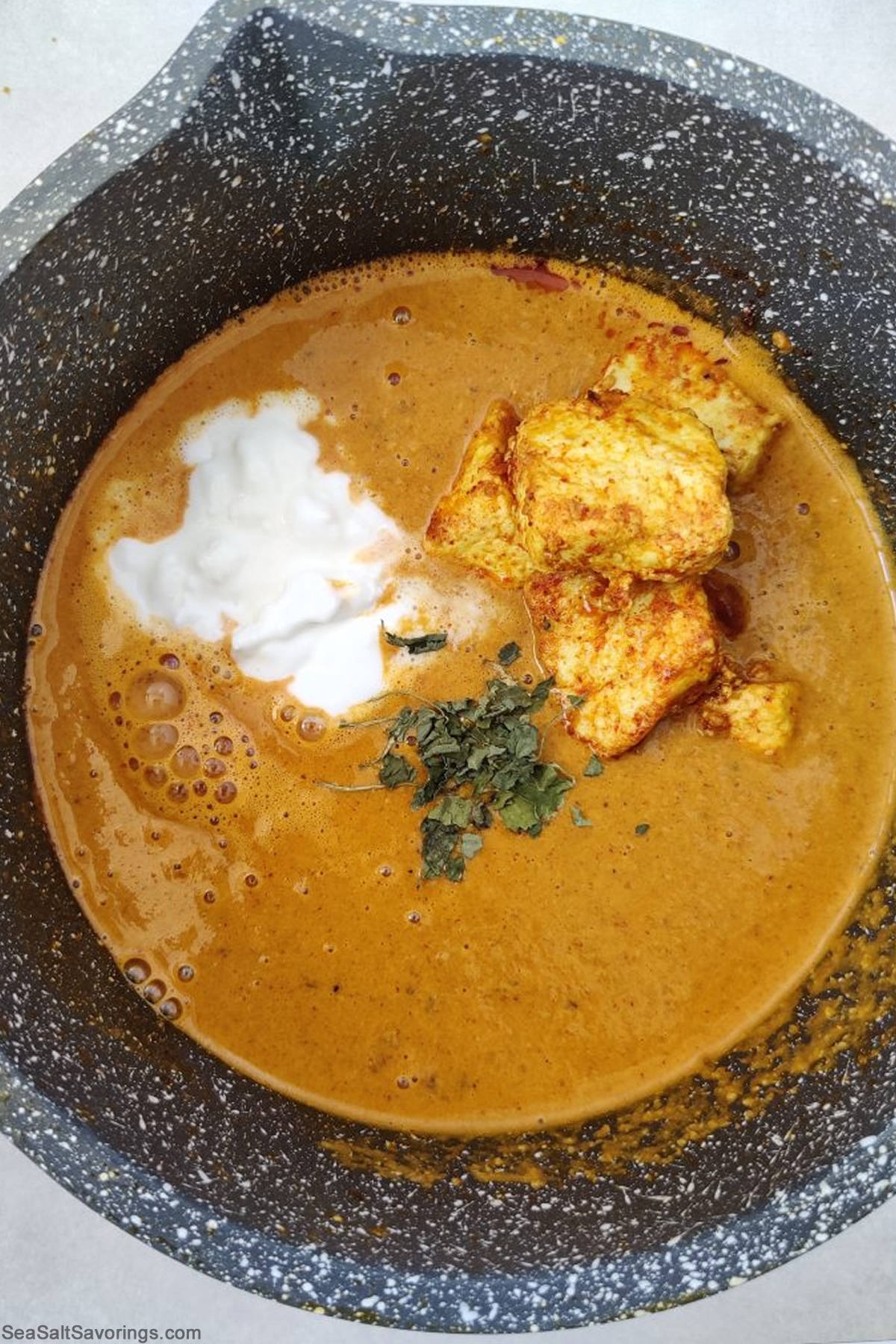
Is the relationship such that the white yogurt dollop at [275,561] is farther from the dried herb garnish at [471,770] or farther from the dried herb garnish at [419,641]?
the dried herb garnish at [471,770]

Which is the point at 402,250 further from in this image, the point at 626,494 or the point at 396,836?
the point at 396,836

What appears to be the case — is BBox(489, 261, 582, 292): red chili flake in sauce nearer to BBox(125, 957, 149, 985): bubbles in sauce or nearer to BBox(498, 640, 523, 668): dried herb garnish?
BBox(498, 640, 523, 668): dried herb garnish

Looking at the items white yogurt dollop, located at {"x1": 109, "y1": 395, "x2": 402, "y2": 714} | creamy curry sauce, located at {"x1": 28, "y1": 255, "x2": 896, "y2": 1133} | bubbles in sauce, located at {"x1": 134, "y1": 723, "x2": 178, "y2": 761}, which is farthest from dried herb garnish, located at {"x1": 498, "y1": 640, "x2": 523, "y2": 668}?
bubbles in sauce, located at {"x1": 134, "y1": 723, "x2": 178, "y2": 761}

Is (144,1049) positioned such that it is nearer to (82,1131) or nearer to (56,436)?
(82,1131)

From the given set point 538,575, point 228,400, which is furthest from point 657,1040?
point 228,400

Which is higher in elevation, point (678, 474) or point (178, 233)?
point (178, 233)

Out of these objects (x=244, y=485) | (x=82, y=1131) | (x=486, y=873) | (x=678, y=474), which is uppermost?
(x=244, y=485)
